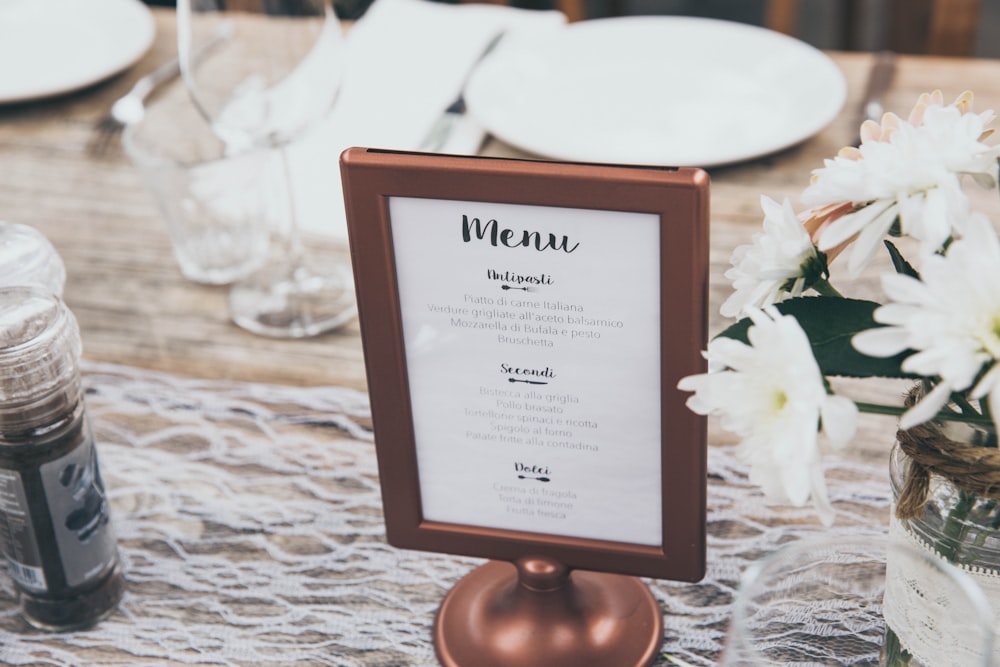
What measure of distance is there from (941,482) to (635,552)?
0.16m

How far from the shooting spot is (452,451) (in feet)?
1.97

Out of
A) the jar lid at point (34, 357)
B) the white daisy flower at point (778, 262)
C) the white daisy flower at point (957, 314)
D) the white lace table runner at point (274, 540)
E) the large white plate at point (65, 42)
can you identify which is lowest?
the white lace table runner at point (274, 540)

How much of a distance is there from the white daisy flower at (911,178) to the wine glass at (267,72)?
53 centimetres

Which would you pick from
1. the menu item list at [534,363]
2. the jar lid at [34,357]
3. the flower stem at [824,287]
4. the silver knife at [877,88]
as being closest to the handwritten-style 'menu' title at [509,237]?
the menu item list at [534,363]

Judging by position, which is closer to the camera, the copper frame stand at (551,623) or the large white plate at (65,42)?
the copper frame stand at (551,623)

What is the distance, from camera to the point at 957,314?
40cm

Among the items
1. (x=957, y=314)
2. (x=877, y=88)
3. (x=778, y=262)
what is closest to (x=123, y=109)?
(x=877, y=88)

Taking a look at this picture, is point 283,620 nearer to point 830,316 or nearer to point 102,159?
point 830,316

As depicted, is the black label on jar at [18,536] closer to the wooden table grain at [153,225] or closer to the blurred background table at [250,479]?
the blurred background table at [250,479]

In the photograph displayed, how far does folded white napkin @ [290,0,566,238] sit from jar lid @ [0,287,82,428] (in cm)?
43

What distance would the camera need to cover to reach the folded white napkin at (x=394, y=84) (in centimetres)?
109

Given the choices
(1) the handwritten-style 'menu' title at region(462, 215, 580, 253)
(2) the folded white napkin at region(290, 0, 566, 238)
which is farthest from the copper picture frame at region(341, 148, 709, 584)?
(2) the folded white napkin at region(290, 0, 566, 238)

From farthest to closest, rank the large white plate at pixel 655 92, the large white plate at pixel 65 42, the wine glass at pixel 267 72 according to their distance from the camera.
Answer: the large white plate at pixel 65 42 < the large white plate at pixel 655 92 < the wine glass at pixel 267 72

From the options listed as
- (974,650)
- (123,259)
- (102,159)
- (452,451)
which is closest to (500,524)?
(452,451)
